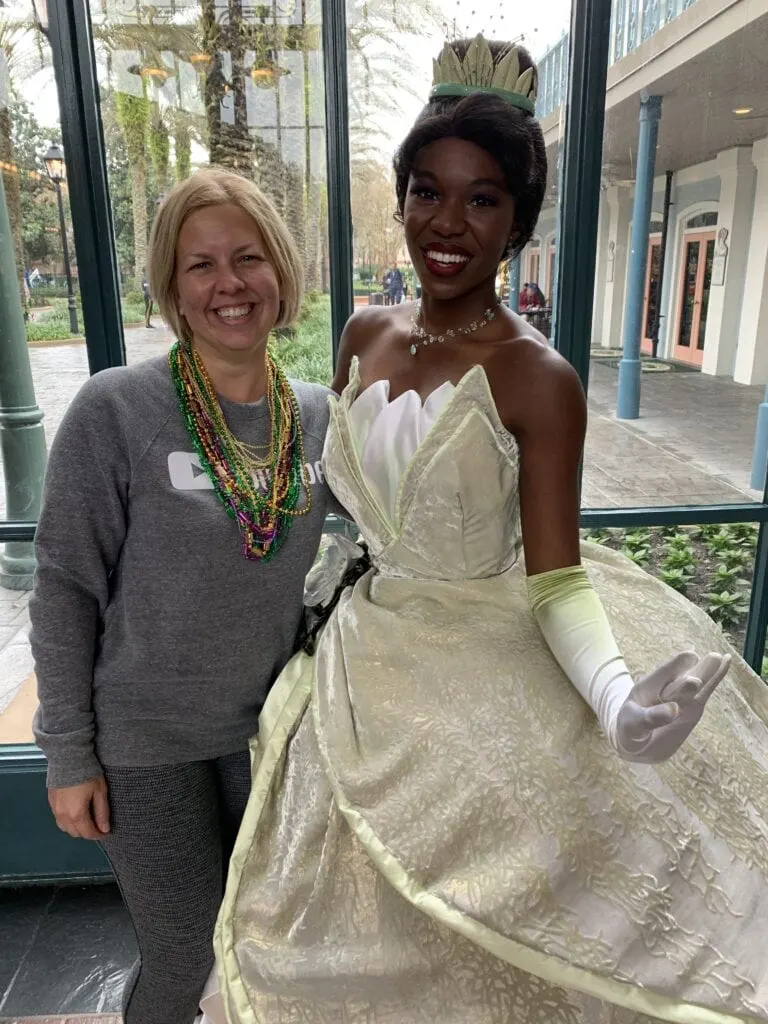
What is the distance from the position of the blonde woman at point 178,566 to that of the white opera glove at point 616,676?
41cm

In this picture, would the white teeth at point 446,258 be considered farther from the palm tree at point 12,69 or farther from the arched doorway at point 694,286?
the palm tree at point 12,69

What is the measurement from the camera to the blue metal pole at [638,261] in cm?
163

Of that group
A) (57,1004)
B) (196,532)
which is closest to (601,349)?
(196,532)

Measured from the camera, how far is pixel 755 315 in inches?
72.1

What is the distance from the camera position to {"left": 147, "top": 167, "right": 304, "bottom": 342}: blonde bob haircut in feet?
3.55

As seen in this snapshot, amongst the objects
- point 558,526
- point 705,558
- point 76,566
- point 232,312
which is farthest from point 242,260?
point 705,558

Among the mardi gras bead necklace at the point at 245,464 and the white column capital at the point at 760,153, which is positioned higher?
the white column capital at the point at 760,153

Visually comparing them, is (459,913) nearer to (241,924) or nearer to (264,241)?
(241,924)

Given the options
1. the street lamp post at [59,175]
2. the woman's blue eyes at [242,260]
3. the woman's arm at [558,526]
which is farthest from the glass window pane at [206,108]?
the woman's arm at [558,526]

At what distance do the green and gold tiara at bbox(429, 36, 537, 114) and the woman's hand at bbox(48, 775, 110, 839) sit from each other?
1156 millimetres

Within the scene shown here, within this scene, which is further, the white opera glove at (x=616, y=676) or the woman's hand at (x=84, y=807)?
the woman's hand at (x=84, y=807)

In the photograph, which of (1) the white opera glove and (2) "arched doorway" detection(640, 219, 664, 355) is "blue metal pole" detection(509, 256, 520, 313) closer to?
(2) "arched doorway" detection(640, 219, 664, 355)

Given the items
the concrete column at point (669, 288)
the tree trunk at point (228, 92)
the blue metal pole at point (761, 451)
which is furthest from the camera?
the blue metal pole at point (761, 451)

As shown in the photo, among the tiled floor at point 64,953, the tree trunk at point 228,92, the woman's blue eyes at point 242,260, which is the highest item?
the tree trunk at point 228,92
